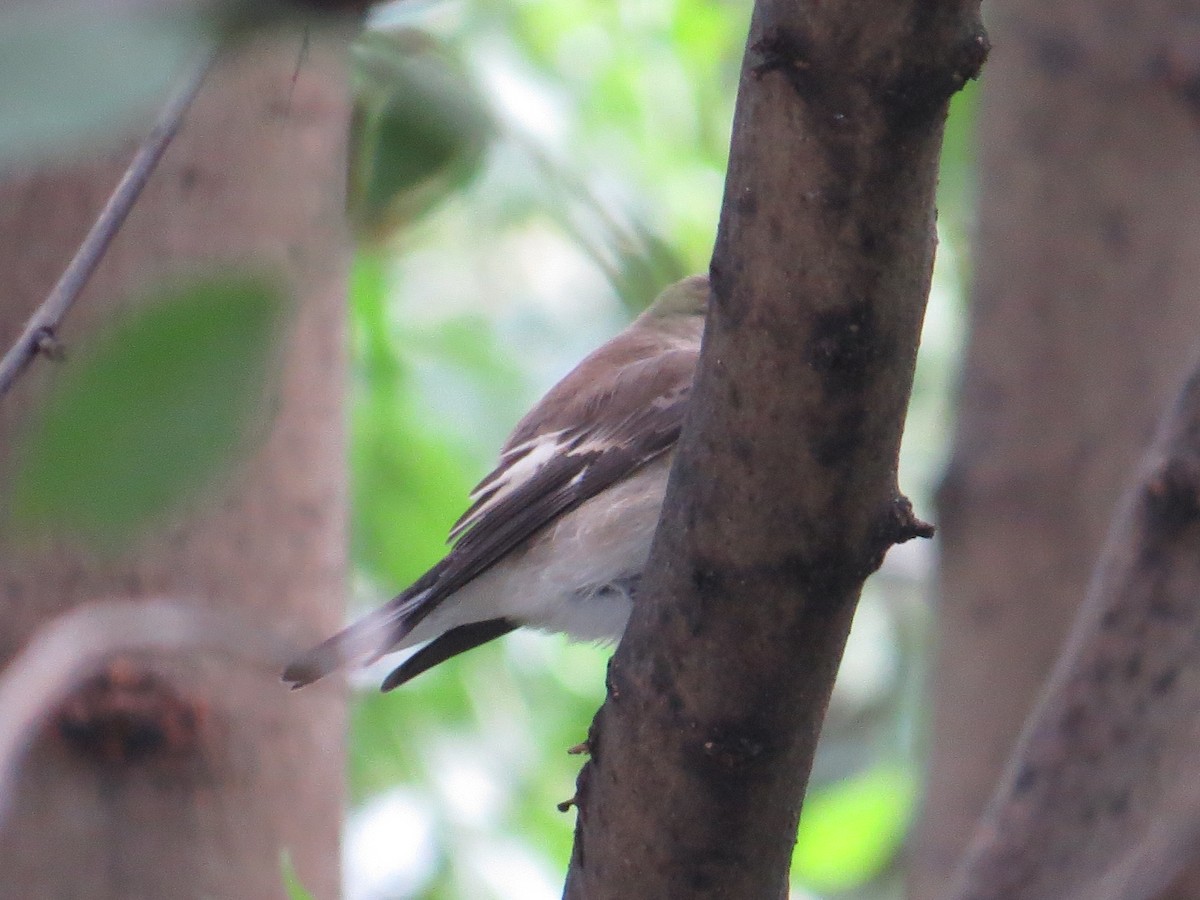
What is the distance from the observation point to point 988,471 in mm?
2670

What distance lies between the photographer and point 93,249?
2.49 feet

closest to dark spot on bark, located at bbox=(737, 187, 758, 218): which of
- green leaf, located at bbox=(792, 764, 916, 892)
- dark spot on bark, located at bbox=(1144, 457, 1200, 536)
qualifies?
dark spot on bark, located at bbox=(1144, 457, 1200, 536)

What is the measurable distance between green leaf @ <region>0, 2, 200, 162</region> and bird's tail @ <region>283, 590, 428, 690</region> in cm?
73

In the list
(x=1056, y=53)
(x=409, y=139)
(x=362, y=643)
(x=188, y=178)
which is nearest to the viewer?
(x=409, y=139)

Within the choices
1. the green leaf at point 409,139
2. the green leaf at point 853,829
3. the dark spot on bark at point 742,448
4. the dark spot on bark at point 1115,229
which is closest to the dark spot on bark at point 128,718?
the dark spot on bark at point 742,448

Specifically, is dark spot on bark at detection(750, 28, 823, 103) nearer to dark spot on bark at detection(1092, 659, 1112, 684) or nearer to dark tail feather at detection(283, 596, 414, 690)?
dark tail feather at detection(283, 596, 414, 690)

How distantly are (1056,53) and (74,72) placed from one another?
8.52 ft

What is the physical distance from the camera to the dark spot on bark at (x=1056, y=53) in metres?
2.74

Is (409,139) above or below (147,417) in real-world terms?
above

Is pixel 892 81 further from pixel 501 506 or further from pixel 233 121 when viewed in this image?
pixel 501 506

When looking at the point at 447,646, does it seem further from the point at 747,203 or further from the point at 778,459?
the point at 747,203

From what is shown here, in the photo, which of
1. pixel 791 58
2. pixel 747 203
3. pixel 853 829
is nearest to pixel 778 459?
pixel 747 203

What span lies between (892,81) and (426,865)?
2.35 meters

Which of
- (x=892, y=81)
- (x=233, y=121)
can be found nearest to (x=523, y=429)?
(x=233, y=121)
